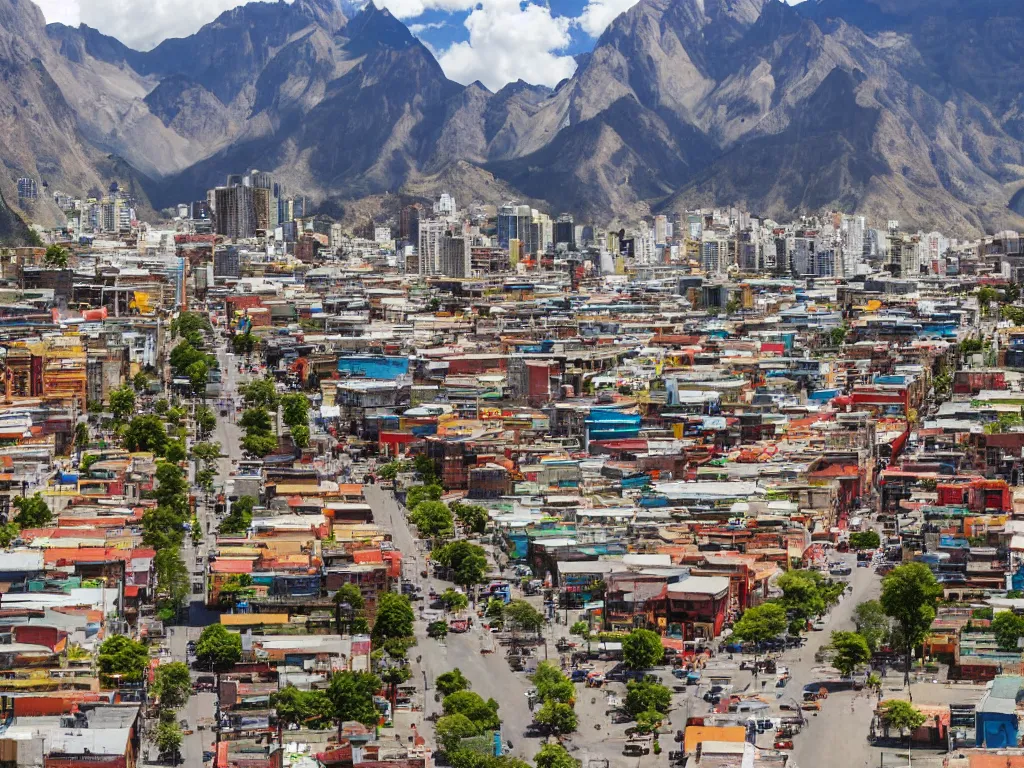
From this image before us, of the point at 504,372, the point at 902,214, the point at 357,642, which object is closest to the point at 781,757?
the point at 357,642

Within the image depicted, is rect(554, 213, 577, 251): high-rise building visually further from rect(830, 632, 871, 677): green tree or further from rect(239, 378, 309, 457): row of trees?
rect(830, 632, 871, 677): green tree

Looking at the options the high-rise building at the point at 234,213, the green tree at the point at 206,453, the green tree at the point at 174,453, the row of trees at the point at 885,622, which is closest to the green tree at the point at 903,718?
the row of trees at the point at 885,622

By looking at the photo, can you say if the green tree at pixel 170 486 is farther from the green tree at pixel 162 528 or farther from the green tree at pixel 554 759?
the green tree at pixel 554 759

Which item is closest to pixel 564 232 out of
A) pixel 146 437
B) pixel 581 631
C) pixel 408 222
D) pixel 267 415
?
pixel 408 222

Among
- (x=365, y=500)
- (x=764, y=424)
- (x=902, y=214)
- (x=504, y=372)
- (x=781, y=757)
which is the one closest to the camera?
(x=781, y=757)

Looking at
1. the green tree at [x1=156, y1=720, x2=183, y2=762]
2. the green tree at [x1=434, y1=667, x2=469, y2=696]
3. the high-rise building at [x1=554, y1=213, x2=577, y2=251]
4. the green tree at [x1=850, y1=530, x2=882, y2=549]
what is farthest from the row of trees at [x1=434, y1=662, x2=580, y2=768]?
the high-rise building at [x1=554, y1=213, x2=577, y2=251]

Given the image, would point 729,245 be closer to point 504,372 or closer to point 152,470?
point 504,372
